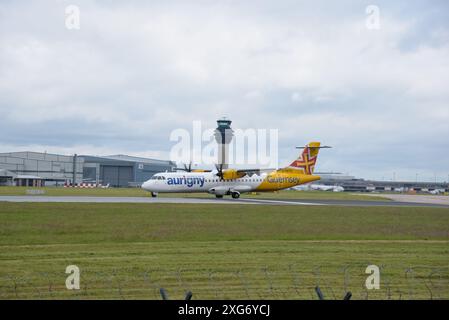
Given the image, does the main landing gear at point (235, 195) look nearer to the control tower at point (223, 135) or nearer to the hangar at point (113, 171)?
the control tower at point (223, 135)

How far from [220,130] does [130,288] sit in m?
115

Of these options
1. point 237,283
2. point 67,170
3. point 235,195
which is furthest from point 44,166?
point 237,283

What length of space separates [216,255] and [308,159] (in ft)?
177

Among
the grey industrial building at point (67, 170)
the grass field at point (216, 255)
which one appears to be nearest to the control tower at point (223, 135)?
the grey industrial building at point (67, 170)

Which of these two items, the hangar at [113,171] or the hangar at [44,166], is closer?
the hangar at [44,166]

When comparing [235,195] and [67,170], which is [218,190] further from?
[67,170]

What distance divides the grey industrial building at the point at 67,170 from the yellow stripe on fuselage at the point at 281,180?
263 feet

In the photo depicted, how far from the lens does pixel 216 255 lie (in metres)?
19.2

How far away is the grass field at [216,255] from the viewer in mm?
13109

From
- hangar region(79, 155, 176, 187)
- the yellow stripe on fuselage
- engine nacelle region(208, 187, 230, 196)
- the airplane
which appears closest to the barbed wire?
the airplane

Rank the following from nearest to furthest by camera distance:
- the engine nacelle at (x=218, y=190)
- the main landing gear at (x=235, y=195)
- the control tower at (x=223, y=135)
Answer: the engine nacelle at (x=218, y=190) < the main landing gear at (x=235, y=195) < the control tower at (x=223, y=135)

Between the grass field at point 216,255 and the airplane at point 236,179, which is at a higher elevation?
the airplane at point 236,179

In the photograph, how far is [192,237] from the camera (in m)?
24.6

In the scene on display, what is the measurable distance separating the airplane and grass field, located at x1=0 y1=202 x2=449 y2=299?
28630mm
